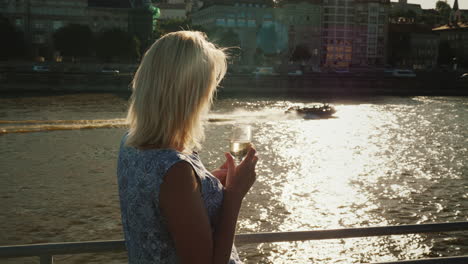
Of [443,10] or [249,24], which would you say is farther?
[443,10]

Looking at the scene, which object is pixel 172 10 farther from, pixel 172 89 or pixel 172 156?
pixel 172 156

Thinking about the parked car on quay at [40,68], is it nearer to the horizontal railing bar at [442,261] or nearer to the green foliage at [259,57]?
the green foliage at [259,57]

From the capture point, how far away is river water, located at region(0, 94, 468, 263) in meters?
14.6

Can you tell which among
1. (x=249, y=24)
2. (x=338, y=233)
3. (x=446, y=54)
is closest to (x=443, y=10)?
(x=446, y=54)

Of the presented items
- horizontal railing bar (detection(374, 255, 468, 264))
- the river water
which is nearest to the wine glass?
horizontal railing bar (detection(374, 255, 468, 264))

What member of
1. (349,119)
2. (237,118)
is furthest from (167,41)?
(349,119)

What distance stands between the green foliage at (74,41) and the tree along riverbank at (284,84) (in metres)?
18.2

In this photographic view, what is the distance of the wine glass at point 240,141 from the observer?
2361 millimetres

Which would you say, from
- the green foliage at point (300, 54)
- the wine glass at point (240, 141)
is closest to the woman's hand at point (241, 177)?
the wine glass at point (240, 141)

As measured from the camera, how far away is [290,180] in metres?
22.9

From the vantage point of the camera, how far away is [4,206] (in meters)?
17.6

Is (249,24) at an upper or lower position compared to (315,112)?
upper

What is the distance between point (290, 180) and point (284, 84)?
182 ft

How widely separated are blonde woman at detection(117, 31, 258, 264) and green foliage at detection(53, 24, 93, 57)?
90531 mm
